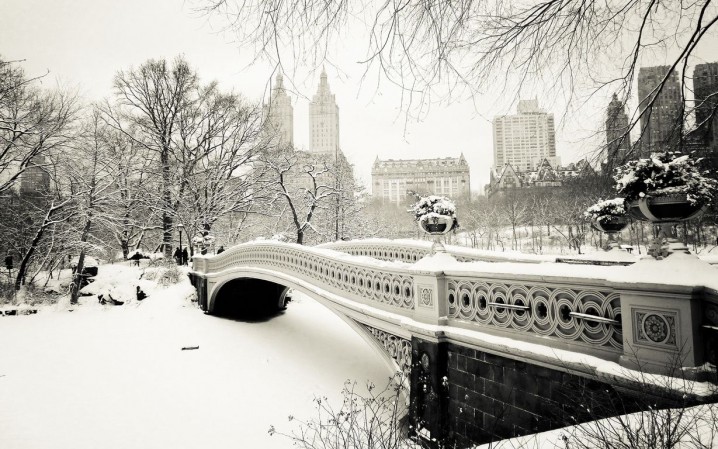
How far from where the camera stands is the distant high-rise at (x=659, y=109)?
325 cm

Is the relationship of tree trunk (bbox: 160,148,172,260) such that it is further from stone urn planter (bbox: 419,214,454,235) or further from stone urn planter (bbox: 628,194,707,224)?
stone urn planter (bbox: 628,194,707,224)

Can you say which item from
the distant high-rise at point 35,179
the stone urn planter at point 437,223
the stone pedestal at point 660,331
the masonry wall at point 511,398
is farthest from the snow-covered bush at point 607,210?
the distant high-rise at point 35,179

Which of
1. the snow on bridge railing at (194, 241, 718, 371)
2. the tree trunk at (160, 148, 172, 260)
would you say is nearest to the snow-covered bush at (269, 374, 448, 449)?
the snow on bridge railing at (194, 241, 718, 371)

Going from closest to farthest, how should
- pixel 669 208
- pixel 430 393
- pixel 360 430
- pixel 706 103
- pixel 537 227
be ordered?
pixel 669 208
pixel 706 103
pixel 360 430
pixel 430 393
pixel 537 227

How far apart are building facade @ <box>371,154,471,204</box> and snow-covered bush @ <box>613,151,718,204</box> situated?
5819 centimetres

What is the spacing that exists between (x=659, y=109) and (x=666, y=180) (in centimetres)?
92

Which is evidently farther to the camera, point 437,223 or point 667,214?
point 437,223

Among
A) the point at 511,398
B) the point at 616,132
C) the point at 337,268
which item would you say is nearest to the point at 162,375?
the point at 337,268

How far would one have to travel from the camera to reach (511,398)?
3.97 m

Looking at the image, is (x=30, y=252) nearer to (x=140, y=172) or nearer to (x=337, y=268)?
(x=140, y=172)

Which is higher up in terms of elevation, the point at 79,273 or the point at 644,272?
the point at 644,272

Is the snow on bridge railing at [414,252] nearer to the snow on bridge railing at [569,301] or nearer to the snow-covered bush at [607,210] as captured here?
the snow-covered bush at [607,210]

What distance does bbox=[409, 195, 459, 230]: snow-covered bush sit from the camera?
587 cm

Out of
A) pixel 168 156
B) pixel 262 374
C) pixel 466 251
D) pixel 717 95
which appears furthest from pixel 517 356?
pixel 168 156
